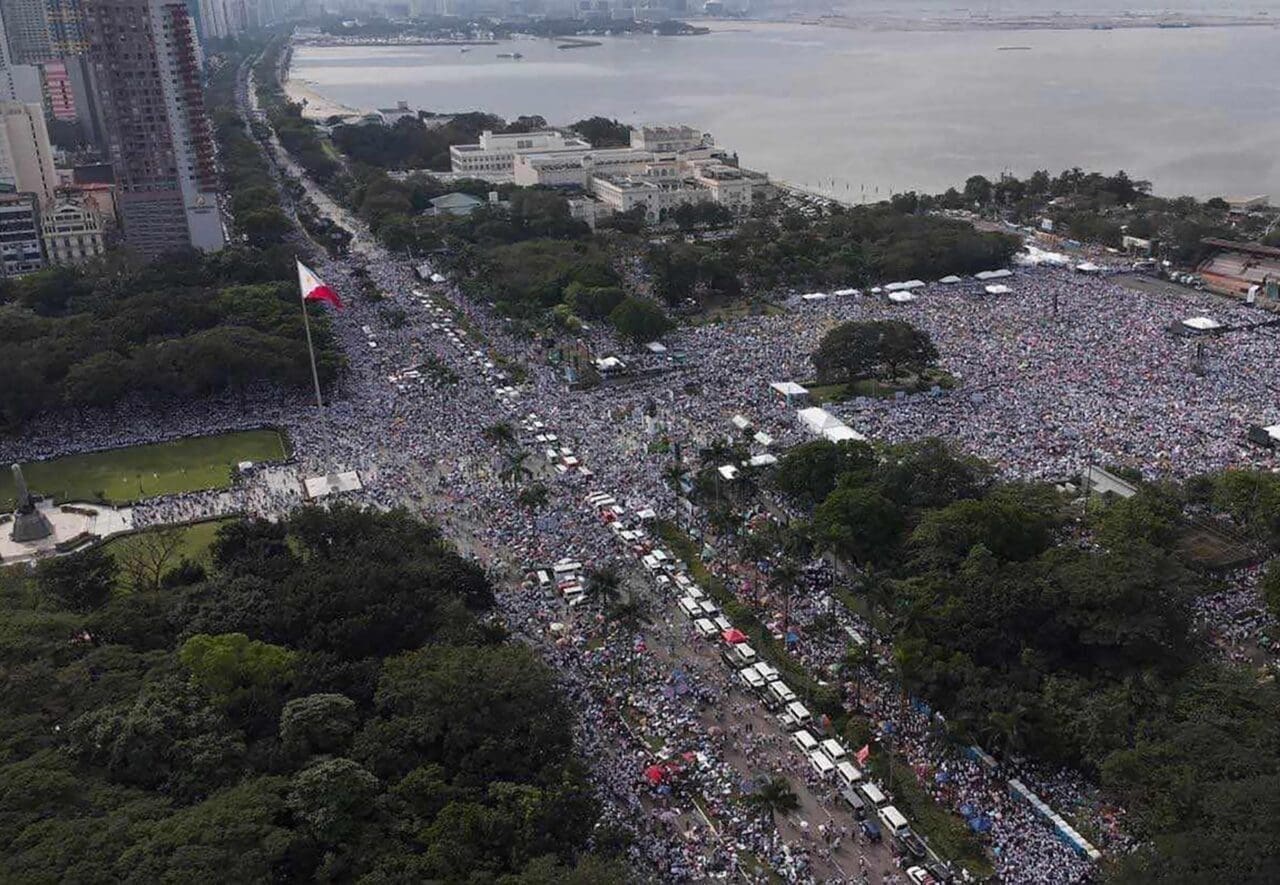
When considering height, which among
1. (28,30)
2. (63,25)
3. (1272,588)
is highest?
(63,25)

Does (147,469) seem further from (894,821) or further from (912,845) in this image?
(912,845)

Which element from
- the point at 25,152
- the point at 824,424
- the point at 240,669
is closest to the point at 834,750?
the point at 240,669

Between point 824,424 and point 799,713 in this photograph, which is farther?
point 824,424

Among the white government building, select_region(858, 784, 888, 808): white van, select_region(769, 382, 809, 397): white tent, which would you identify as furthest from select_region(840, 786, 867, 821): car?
the white government building

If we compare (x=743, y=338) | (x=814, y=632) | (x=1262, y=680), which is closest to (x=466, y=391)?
(x=743, y=338)

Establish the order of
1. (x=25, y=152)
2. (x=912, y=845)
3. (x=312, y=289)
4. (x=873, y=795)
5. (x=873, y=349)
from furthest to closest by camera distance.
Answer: (x=25, y=152) < (x=873, y=349) < (x=312, y=289) < (x=873, y=795) < (x=912, y=845)

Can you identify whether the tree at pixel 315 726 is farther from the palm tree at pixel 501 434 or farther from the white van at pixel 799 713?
the palm tree at pixel 501 434
